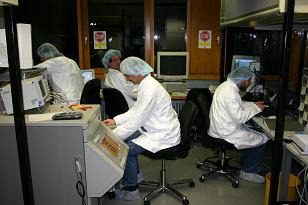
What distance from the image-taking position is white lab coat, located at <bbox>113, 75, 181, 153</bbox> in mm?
2428

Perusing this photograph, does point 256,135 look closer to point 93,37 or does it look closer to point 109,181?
point 109,181

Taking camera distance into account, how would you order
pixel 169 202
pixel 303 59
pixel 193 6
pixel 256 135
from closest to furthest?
pixel 169 202 < pixel 256 135 < pixel 303 59 < pixel 193 6

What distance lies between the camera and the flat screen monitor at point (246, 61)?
11.8 ft

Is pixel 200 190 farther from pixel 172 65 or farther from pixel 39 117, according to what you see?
pixel 172 65

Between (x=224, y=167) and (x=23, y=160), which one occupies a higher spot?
(x=23, y=160)

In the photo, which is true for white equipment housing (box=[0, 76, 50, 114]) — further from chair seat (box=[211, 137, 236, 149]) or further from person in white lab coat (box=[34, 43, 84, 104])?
chair seat (box=[211, 137, 236, 149])

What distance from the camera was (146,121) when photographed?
2.51m

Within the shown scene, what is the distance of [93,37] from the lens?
15.2ft

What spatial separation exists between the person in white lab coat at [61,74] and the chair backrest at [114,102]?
1.14ft

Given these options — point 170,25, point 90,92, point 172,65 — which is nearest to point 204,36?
point 170,25

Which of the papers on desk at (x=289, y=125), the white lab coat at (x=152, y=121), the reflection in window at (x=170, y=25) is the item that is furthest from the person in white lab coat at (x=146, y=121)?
the reflection in window at (x=170, y=25)

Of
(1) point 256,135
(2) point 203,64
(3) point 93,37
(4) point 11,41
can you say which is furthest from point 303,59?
(3) point 93,37

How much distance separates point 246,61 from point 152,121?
182cm

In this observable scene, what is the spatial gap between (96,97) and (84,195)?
5.80 ft
